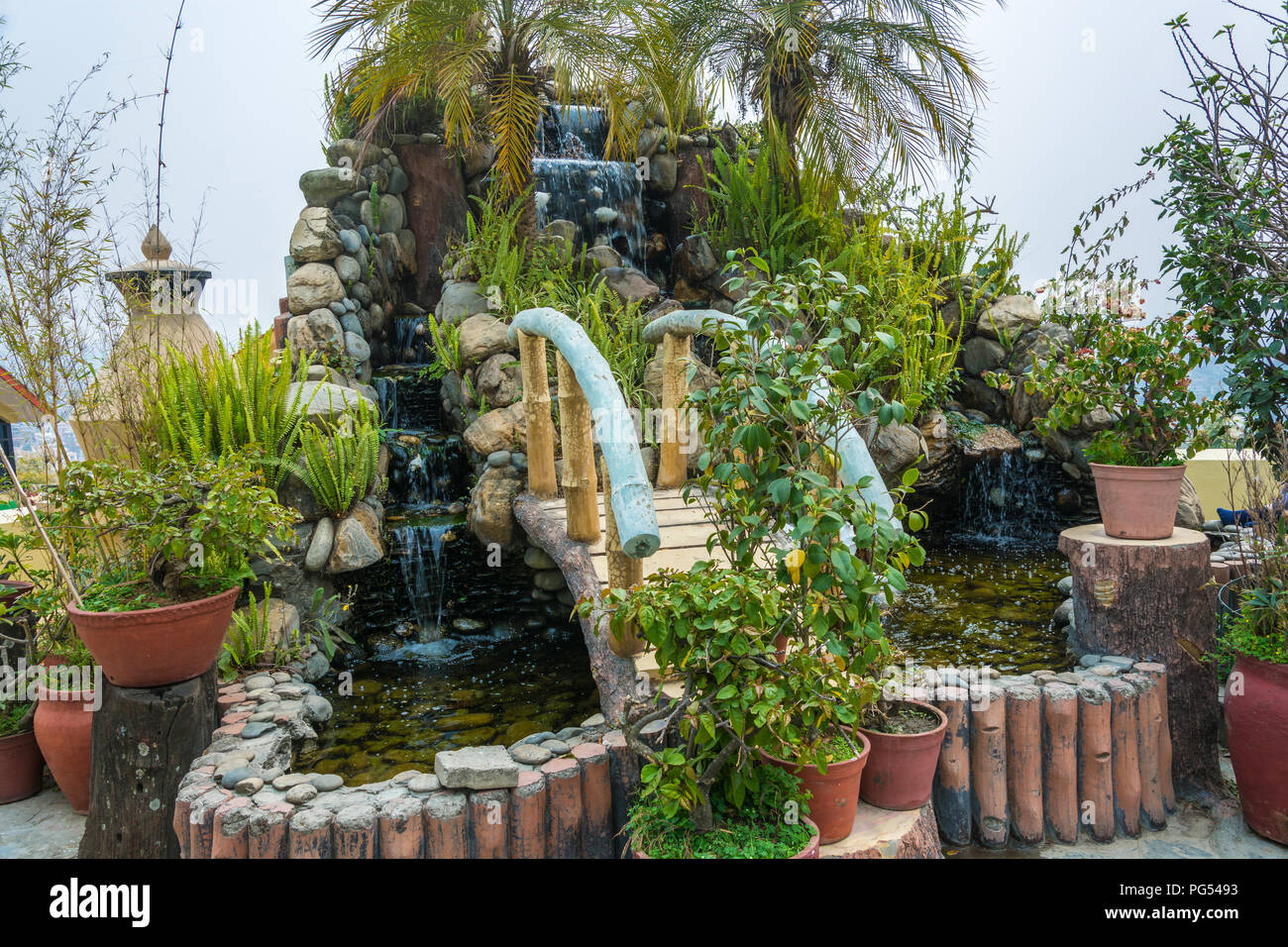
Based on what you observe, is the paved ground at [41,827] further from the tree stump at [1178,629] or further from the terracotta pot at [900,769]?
the tree stump at [1178,629]

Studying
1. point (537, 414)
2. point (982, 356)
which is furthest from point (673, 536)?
point (982, 356)

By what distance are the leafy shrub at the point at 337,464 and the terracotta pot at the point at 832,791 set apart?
3393 mm

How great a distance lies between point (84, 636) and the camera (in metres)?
2.96

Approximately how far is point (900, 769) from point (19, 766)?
3756 mm

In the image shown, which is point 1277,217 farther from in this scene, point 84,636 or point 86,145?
point 86,145

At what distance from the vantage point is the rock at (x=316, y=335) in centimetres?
684

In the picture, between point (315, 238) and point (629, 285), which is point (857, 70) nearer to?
point (629, 285)

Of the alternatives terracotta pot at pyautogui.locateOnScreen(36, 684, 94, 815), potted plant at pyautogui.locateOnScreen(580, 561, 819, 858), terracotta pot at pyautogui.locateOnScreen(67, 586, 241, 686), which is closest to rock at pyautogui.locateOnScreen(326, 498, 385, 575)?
terracotta pot at pyautogui.locateOnScreen(36, 684, 94, 815)

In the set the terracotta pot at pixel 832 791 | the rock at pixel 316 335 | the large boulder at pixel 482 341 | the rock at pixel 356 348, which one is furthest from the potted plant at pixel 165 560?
the rock at pixel 356 348

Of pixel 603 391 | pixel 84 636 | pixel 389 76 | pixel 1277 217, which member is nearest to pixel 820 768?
pixel 603 391

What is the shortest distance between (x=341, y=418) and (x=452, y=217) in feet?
14.7

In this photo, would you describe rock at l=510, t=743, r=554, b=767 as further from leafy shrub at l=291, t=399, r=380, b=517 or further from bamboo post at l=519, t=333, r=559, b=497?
leafy shrub at l=291, t=399, r=380, b=517

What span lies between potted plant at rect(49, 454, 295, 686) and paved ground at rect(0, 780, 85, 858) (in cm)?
91

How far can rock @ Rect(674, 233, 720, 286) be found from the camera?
28.6 feet
